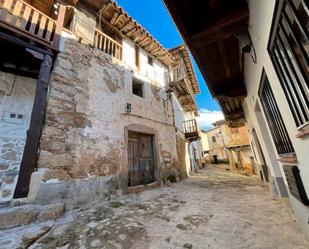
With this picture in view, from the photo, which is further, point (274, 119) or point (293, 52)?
point (274, 119)

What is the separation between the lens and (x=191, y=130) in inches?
408

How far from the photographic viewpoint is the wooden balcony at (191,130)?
9.83 m

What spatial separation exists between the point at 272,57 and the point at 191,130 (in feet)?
28.9

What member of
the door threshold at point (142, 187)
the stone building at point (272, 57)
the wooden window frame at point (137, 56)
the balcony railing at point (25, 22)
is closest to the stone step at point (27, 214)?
the door threshold at point (142, 187)

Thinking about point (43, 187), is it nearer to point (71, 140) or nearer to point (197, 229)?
point (71, 140)

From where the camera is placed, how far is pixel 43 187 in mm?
3201

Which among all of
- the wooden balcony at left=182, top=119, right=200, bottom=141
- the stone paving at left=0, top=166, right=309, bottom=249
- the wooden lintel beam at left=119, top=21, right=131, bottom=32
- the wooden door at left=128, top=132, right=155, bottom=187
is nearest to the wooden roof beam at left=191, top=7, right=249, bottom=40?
the stone paving at left=0, top=166, right=309, bottom=249

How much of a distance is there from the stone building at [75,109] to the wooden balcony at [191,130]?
10.9 ft

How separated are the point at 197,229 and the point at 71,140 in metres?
3.56

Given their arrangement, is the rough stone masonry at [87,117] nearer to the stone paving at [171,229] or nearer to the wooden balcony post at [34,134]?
the wooden balcony post at [34,134]

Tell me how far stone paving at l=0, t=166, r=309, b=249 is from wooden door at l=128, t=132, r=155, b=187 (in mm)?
2077

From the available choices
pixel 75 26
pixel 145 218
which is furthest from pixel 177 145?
pixel 75 26

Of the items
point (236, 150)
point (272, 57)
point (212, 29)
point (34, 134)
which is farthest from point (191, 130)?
point (34, 134)

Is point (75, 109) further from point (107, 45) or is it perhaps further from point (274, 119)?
Result: point (274, 119)
